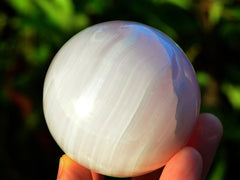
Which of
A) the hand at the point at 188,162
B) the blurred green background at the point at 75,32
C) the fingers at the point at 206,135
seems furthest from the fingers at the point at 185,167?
the blurred green background at the point at 75,32

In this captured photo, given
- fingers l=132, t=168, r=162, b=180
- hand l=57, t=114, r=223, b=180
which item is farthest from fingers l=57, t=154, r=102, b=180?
fingers l=132, t=168, r=162, b=180

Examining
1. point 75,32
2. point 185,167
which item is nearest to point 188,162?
point 185,167

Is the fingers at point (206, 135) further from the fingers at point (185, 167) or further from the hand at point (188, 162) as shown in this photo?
the fingers at point (185, 167)

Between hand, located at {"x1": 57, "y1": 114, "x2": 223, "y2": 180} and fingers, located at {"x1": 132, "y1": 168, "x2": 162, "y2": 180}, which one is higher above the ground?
hand, located at {"x1": 57, "y1": 114, "x2": 223, "y2": 180}

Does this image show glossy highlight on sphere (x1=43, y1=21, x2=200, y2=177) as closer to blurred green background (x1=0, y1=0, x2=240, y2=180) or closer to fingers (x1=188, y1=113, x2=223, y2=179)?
fingers (x1=188, y1=113, x2=223, y2=179)

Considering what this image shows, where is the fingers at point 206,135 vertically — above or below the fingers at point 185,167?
below

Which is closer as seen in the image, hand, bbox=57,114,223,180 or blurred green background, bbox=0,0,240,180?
hand, bbox=57,114,223,180
